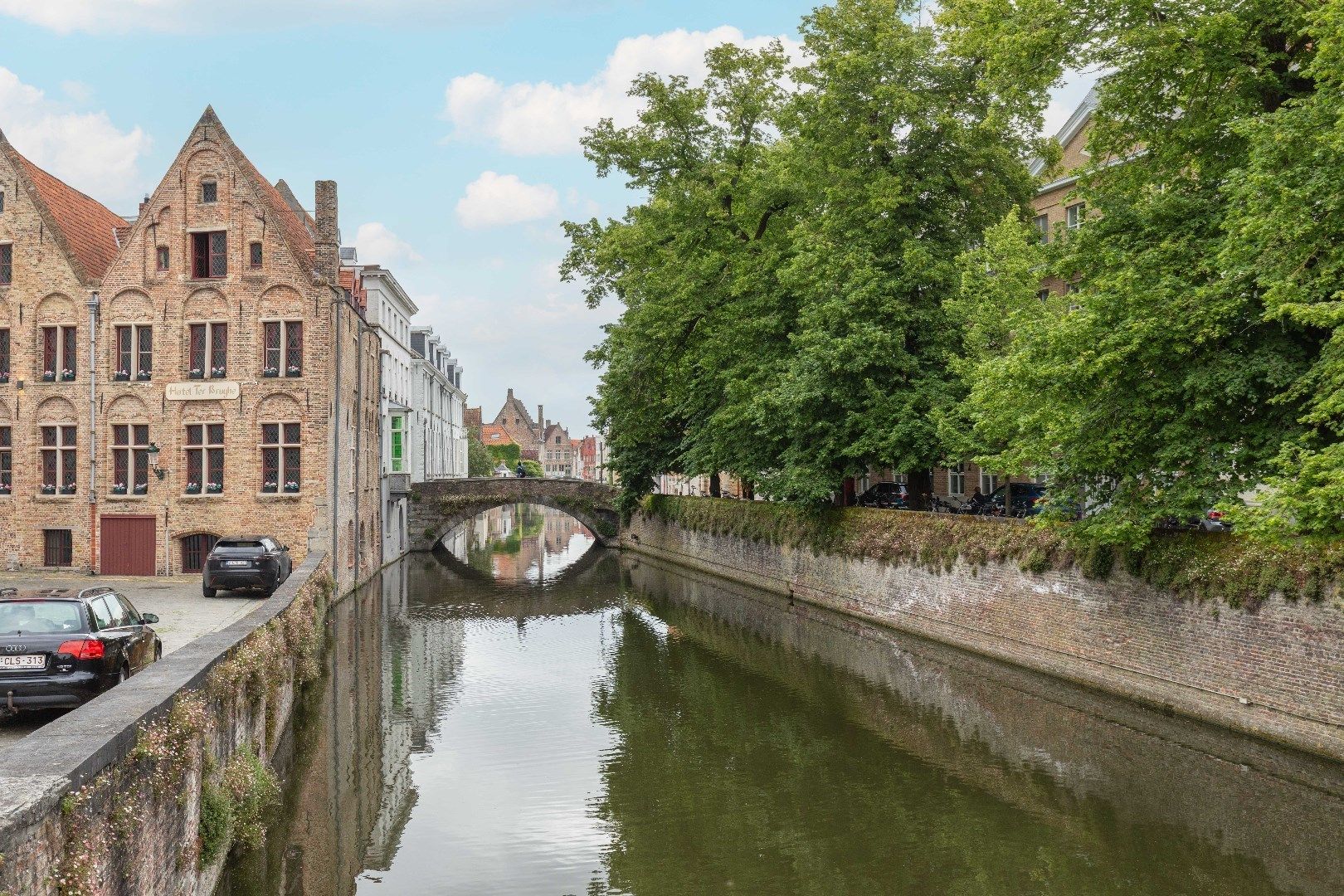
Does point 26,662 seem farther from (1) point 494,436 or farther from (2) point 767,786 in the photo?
(1) point 494,436

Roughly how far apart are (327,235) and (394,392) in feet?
72.3

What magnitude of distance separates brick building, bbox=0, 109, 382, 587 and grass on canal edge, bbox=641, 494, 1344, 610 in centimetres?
1336

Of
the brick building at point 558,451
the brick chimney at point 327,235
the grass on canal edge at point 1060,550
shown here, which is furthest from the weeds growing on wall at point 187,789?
the brick building at point 558,451

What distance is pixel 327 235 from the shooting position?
30.2 metres

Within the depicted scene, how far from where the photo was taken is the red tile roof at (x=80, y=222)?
29844mm

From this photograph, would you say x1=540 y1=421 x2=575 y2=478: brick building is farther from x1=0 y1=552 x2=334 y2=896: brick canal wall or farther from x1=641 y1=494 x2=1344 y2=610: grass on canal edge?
x1=0 y1=552 x2=334 y2=896: brick canal wall

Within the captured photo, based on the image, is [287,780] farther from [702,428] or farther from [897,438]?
[702,428]

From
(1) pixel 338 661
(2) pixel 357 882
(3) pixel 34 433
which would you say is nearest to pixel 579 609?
(1) pixel 338 661

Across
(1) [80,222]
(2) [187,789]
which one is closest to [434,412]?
(1) [80,222]

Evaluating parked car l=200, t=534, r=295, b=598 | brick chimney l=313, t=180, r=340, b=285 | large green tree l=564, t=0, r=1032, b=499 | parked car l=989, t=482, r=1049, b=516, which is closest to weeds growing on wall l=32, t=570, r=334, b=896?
parked car l=200, t=534, r=295, b=598

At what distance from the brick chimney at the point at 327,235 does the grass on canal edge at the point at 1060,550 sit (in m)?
14.2

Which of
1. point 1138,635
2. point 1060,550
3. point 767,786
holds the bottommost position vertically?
point 767,786

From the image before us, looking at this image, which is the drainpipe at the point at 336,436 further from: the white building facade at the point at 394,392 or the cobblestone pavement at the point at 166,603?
the white building facade at the point at 394,392

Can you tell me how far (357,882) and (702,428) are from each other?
25.4 metres
